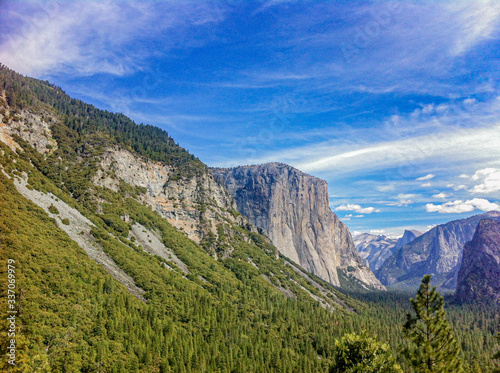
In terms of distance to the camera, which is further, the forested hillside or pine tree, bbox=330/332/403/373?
the forested hillside

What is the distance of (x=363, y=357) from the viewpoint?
3372 centimetres

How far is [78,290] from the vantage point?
72.2 meters

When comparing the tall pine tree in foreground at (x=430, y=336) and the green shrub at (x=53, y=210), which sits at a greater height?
the green shrub at (x=53, y=210)

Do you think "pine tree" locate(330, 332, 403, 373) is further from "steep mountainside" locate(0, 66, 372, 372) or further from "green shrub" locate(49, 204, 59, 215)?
"green shrub" locate(49, 204, 59, 215)

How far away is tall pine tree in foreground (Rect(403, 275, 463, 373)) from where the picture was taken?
29.5m

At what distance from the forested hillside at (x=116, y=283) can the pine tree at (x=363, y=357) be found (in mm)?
2011

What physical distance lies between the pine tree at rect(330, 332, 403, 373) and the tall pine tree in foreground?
3447 mm

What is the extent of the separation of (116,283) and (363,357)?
79.5 meters

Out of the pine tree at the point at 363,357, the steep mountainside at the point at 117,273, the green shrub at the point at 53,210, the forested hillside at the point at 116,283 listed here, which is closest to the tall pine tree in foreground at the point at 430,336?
the pine tree at the point at 363,357

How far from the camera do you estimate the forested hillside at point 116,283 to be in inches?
2495

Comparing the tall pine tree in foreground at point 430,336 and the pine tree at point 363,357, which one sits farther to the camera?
the pine tree at point 363,357

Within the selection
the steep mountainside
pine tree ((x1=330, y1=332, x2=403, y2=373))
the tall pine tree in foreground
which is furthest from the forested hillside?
the tall pine tree in foreground

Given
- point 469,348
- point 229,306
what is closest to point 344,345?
point 229,306

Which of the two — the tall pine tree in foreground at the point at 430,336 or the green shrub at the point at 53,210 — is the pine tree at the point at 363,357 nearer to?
the tall pine tree in foreground at the point at 430,336
